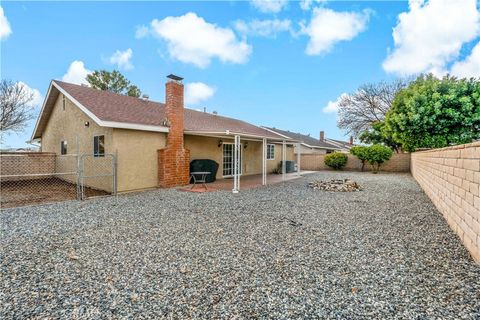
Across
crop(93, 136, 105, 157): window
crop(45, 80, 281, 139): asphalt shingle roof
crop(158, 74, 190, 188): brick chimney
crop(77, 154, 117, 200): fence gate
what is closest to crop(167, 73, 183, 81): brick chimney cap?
crop(158, 74, 190, 188): brick chimney

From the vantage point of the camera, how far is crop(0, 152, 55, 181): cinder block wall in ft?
40.6

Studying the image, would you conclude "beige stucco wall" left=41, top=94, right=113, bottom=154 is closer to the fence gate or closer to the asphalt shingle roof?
the fence gate

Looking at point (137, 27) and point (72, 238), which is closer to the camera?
point (72, 238)

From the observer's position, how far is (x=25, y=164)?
12.9 m

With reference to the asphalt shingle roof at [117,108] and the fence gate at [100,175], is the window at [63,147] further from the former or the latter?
the asphalt shingle roof at [117,108]

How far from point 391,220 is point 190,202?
5.46 meters

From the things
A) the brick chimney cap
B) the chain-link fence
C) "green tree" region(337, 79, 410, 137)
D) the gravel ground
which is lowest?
the gravel ground

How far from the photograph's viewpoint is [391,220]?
19.2 feet

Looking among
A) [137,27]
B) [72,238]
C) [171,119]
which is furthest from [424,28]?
[72,238]

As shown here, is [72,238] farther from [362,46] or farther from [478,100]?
[478,100]

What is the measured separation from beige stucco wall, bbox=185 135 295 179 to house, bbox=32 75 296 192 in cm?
5

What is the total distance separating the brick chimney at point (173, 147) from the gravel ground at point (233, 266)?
4237mm

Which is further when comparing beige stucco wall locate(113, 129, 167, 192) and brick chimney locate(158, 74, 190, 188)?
brick chimney locate(158, 74, 190, 188)

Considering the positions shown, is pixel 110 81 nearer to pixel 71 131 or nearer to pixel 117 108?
pixel 71 131
